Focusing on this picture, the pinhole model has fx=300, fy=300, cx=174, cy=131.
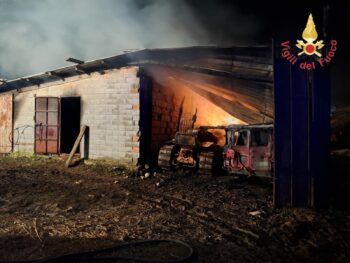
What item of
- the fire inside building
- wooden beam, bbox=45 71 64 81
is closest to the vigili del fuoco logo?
the fire inside building

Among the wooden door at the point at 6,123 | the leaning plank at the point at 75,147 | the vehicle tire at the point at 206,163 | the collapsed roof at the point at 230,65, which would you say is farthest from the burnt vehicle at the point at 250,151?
the wooden door at the point at 6,123

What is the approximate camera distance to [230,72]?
950 cm

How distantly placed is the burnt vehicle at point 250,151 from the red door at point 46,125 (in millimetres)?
7484

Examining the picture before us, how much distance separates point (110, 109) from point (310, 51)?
24.0ft

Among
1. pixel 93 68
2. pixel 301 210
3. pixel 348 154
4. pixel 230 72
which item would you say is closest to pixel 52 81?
pixel 93 68

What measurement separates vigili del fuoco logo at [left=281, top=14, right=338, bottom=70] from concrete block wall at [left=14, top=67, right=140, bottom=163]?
590 cm

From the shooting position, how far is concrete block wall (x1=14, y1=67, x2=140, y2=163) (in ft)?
34.4

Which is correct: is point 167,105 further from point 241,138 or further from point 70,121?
point 70,121

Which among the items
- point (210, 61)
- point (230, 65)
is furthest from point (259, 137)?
point (210, 61)

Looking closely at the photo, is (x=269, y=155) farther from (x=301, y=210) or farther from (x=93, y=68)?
(x=93, y=68)

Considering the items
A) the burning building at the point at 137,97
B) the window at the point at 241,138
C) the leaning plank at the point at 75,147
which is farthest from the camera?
the leaning plank at the point at 75,147

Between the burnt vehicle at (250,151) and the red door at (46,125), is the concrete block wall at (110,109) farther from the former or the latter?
the burnt vehicle at (250,151)

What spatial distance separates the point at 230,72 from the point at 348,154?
7370 millimetres

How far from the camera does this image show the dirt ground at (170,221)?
3941 millimetres
